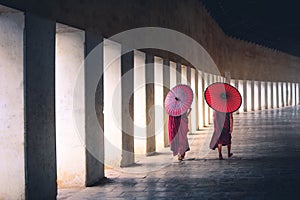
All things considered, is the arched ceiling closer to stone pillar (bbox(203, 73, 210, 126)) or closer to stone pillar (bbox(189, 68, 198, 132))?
stone pillar (bbox(203, 73, 210, 126))

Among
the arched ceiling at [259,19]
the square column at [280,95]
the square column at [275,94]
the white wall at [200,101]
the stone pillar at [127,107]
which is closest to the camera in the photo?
the stone pillar at [127,107]

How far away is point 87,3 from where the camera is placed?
932cm

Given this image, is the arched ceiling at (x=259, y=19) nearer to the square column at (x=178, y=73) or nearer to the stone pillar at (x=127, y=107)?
the square column at (x=178, y=73)

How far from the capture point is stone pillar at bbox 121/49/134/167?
11.9 meters

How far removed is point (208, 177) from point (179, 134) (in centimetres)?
300

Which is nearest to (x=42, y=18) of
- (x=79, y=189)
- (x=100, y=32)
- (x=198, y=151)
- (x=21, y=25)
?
(x=21, y=25)

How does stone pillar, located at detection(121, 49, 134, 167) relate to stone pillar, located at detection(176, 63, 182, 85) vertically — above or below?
below

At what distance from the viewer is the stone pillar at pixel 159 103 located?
16.1 metres

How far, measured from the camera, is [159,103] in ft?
53.2

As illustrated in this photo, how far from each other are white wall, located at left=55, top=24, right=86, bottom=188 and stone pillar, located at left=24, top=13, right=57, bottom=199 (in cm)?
133

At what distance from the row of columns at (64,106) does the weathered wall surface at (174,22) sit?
268 millimetres

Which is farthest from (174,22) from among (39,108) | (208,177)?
(39,108)

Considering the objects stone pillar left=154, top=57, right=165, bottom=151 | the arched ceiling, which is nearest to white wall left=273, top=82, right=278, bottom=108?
the arched ceiling

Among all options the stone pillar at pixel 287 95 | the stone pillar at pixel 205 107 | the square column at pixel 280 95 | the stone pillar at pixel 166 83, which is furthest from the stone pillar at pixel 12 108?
the stone pillar at pixel 287 95
